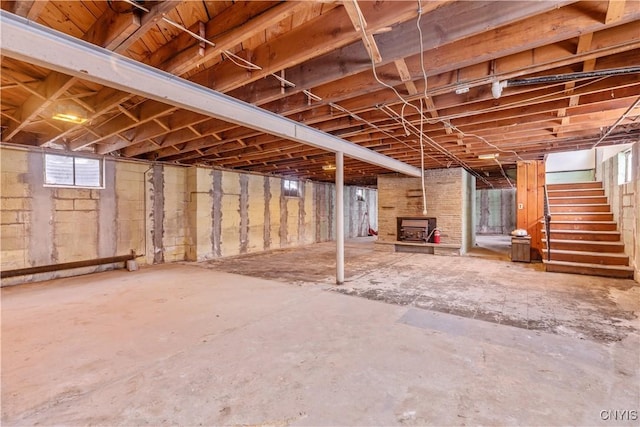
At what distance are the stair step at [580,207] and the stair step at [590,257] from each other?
134cm

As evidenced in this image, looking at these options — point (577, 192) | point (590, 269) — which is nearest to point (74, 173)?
point (590, 269)

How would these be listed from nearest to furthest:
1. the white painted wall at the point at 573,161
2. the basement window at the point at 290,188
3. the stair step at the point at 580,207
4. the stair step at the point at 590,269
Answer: the stair step at the point at 590,269 → the stair step at the point at 580,207 → the white painted wall at the point at 573,161 → the basement window at the point at 290,188

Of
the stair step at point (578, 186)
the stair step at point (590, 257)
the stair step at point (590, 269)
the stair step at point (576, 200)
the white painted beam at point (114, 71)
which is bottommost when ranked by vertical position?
the stair step at point (590, 269)

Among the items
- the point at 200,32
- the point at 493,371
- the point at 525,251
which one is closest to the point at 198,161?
the point at 200,32

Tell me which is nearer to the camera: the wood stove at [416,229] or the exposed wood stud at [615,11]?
the exposed wood stud at [615,11]

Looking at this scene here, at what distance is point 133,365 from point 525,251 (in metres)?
7.44

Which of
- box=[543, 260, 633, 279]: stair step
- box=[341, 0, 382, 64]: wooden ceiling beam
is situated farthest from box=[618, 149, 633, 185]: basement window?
box=[341, 0, 382, 64]: wooden ceiling beam

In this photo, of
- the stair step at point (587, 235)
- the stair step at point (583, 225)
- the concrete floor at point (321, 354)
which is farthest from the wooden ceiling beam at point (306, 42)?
the stair step at point (583, 225)

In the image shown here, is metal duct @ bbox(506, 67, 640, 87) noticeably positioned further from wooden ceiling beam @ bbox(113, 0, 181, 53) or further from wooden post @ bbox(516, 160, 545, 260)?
wooden post @ bbox(516, 160, 545, 260)

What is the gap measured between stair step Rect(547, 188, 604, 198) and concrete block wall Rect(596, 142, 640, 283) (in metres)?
0.28

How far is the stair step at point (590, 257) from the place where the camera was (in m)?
5.04

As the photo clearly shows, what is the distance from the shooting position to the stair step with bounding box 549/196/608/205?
630 cm

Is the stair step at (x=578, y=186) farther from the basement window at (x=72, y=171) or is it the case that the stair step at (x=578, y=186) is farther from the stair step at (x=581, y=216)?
the basement window at (x=72, y=171)

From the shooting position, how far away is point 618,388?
6.19 ft
